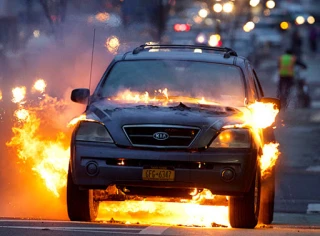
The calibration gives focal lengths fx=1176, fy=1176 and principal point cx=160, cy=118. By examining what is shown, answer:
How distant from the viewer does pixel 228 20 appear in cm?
5609

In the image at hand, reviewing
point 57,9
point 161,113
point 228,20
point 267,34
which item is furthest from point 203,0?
point 161,113

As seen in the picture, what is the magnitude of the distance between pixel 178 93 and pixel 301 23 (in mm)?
69007

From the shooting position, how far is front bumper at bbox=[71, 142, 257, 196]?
10047 mm

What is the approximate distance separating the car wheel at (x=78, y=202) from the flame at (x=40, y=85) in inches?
230

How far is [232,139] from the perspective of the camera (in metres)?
10.2

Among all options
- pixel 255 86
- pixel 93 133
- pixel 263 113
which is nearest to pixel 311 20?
pixel 255 86

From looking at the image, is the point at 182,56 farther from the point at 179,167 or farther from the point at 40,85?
the point at 40,85

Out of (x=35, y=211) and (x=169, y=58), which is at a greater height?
(x=169, y=58)

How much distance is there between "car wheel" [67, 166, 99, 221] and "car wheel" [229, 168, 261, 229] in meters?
1.27

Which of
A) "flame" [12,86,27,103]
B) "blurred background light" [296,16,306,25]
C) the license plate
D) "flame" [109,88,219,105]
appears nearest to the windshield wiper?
"flame" [109,88,219,105]

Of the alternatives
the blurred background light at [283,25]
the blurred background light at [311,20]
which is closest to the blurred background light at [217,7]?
the blurred background light at [283,25]

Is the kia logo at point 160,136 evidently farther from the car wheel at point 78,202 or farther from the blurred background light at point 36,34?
the blurred background light at point 36,34

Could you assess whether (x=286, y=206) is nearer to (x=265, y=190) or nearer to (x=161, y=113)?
(x=265, y=190)

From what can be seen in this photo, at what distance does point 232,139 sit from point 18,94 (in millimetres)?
6730
